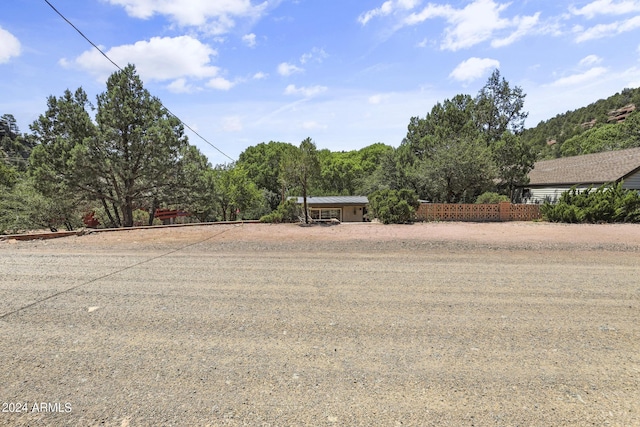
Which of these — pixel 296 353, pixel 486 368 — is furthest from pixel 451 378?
pixel 296 353

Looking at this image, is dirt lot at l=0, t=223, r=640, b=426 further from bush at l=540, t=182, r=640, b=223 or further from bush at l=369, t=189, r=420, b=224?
bush at l=540, t=182, r=640, b=223

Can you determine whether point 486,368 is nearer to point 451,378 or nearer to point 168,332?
point 451,378

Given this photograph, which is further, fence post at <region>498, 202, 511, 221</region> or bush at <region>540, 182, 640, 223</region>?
fence post at <region>498, 202, 511, 221</region>

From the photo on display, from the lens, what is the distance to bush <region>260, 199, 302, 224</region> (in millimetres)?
16195

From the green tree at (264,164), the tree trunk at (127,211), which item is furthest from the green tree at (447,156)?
the green tree at (264,164)

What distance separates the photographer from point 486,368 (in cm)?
282

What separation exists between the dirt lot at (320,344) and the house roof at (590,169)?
17.8m

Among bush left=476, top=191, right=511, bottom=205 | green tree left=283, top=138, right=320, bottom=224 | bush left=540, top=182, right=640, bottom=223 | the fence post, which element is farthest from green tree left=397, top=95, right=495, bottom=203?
green tree left=283, top=138, right=320, bottom=224

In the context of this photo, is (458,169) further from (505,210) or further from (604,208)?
(604,208)

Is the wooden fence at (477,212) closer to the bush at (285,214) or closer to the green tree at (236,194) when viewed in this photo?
the bush at (285,214)

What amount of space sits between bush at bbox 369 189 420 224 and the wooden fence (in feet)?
4.02

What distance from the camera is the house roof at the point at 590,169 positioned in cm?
1980

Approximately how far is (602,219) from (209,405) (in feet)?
66.6

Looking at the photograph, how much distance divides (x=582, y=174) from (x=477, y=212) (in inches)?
390
